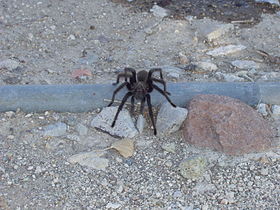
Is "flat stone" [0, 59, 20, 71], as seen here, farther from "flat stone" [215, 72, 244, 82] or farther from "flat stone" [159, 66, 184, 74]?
Result: "flat stone" [215, 72, 244, 82]

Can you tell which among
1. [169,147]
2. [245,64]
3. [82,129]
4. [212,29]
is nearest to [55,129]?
[82,129]

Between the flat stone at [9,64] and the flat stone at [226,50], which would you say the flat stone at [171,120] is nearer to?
the flat stone at [226,50]

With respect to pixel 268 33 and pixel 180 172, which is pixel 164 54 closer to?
pixel 268 33

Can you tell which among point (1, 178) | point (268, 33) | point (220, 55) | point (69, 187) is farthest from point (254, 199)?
point (268, 33)

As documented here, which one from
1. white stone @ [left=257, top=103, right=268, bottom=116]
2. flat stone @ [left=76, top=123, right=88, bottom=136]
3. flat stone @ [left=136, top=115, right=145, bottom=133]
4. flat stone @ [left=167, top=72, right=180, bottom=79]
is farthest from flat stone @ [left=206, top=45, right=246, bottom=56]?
flat stone @ [left=76, top=123, right=88, bottom=136]

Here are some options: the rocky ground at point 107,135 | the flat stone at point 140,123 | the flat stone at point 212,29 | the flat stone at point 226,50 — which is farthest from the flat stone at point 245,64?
the flat stone at point 140,123

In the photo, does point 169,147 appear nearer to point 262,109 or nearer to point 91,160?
point 91,160
